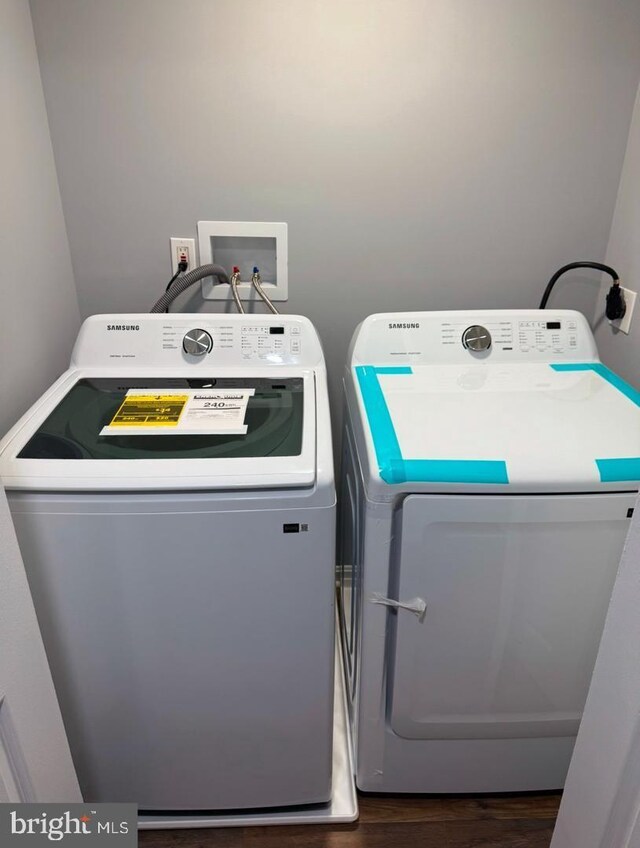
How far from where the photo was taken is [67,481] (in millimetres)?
1038

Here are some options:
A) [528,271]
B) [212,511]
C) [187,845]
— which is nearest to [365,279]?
[528,271]

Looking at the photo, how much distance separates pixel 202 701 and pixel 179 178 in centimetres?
130

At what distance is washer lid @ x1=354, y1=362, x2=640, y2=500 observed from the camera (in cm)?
108

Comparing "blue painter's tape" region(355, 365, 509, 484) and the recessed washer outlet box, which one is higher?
the recessed washer outlet box

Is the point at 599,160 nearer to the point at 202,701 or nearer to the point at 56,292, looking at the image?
the point at 56,292

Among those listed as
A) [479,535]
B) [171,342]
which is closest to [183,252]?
[171,342]

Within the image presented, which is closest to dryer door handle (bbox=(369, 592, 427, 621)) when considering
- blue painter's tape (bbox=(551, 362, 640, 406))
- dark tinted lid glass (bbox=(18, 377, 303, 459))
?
dark tinted lid glass (bbox=(18, 377, 303, 459))

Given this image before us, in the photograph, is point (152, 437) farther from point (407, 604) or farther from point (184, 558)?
point (407, 604)

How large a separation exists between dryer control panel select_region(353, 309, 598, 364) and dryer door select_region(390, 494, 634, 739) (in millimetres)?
522

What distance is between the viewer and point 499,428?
47.0 inches

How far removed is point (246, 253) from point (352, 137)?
1.38 feet

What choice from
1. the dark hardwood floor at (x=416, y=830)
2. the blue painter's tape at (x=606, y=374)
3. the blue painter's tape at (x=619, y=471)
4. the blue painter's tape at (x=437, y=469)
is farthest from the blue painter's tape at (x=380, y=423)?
the dark hardwood floor at (x=416, y=830)

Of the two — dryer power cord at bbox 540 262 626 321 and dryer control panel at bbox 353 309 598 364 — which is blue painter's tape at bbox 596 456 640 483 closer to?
dryer control panel at bbox 353 309 598 364

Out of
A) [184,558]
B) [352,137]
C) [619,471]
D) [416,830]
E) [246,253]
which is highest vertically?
[352,137]
